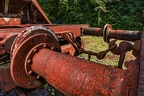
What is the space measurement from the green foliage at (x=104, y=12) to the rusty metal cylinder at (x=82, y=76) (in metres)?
11.9

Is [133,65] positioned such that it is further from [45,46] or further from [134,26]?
[134,26]

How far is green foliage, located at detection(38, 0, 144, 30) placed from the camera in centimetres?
1222

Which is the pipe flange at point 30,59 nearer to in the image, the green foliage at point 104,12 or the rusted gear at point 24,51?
the rusted gear at point 24,51

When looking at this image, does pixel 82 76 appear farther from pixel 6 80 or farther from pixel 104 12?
pixel 104 12

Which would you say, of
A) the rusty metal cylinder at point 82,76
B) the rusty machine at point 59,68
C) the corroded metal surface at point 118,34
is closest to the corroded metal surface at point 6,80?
the rusty machine at point 59,68

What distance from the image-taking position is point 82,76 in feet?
3.11

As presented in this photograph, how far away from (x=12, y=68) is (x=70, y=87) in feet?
2.31

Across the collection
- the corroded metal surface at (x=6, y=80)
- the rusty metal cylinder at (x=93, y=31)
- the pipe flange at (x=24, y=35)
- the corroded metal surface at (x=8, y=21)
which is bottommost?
the corroded metal surface at (x=6, y=80)

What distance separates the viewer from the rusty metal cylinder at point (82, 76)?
80 centimetres

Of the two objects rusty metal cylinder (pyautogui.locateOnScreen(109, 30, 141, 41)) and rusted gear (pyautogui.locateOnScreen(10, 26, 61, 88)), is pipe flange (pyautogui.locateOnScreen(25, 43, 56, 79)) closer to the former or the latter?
rusted gear (pyautogui.locateOnScreen(10, 26, 61, 88))

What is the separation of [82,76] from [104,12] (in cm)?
1256

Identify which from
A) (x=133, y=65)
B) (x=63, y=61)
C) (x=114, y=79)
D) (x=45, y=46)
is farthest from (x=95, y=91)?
(x=45, y=46)

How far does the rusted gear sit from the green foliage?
1158 cm

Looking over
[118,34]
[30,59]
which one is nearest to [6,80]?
[30,59]
